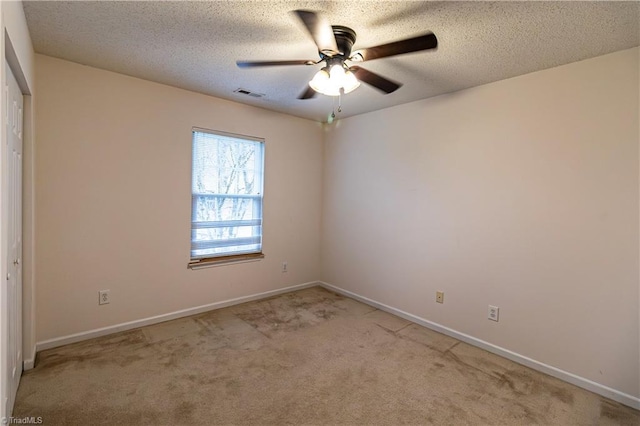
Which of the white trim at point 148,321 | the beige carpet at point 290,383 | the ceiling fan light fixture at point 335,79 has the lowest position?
the beige carpet at point 290,383

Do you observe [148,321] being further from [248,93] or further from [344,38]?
[344,38]

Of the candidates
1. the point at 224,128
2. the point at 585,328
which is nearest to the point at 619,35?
the point at 585,328

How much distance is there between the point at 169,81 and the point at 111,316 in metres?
2.26

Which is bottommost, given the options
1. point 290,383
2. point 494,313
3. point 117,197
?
point 290,383

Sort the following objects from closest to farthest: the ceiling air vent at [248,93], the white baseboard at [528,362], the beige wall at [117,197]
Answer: the white baseboard at [528,362] → the beige wall at [117,197] → the ceiling air vent at [248,93]

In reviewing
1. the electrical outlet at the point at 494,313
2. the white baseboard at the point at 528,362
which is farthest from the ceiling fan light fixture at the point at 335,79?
the white baseboard at the point at 528,362

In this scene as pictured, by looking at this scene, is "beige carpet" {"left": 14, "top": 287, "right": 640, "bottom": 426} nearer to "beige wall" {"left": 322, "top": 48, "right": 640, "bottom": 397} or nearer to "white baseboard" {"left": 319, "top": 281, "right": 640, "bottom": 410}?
"white baseboard" {"left": 319, "top": 281, "right": 640, "bottom": 410}

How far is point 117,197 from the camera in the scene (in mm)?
2906

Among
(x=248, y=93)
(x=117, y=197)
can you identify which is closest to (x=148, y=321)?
(x=117, y=197)

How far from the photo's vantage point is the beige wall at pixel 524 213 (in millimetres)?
2191

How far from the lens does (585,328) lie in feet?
7.64

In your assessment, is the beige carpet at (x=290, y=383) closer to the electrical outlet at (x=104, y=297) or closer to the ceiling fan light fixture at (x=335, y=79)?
the electrical outlet at (x=104, y=297)

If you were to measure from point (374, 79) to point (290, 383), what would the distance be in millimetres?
2186

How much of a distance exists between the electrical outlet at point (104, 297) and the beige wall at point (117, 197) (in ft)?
0.10
